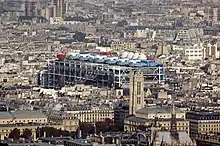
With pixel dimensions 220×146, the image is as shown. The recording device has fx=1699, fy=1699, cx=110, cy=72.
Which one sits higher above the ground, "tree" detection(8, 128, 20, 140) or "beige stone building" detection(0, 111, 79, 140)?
"tree" detection(8, 128, 20, 140)

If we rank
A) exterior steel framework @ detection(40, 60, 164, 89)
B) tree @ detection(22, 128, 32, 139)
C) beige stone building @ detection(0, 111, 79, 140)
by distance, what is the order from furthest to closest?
exterior steel framework @ detection(40, 60, 164, 89) < beige stone building @ detection(0, 111, 79, 140) < tree @ detection(22, 128, 32, 139)

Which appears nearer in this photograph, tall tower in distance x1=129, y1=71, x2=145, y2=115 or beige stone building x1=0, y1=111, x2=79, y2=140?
beige stone building x1=0, y1=111, x2=79, y2=140

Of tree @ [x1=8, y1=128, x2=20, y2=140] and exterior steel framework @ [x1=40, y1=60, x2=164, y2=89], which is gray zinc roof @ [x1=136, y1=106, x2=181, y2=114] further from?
exterior steel framework @ [x1=40, y1=60, x2=164, y2=89]

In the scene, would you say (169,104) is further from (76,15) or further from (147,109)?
(76,15)

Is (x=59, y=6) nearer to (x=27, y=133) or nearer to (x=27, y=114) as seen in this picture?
(x=27, y=114)

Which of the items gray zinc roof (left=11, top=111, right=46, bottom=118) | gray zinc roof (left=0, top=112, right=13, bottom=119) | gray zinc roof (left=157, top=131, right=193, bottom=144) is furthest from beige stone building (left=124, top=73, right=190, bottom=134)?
gray zinc roof (left=157, top=131, right=193, bottom=144)

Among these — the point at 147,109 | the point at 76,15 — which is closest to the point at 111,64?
the point at 147,109

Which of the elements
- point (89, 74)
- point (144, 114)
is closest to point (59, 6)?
point (89, 74)
